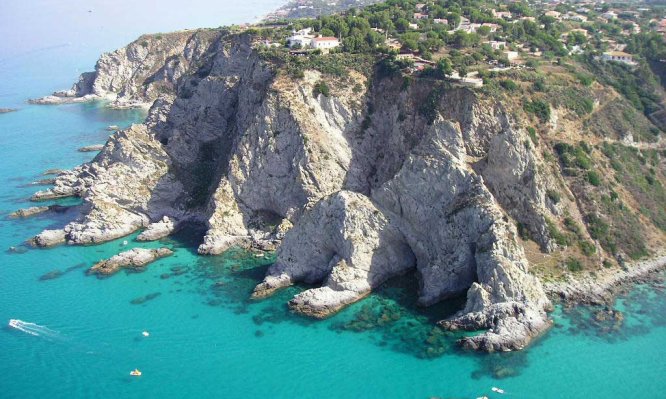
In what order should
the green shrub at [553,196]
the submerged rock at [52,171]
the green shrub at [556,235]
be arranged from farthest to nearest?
the submerged rock at [52,171] < the green shrub at [553,196] < the green shrub at [556,235]

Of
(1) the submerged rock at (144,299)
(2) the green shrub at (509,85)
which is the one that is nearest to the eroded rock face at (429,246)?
(1) the submerged rock at (144,299)

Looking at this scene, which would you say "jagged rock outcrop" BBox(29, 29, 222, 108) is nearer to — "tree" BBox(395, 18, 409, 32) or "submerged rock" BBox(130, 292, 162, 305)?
"tree" BBox(395, 18, 409, 32)

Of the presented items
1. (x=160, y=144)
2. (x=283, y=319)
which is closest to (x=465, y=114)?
(x=283, y=319)

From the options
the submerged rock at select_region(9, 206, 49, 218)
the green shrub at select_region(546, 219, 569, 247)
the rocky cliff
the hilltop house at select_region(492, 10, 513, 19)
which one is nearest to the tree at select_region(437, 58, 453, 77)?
the rocky cliff

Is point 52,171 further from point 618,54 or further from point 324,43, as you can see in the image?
point 618,54

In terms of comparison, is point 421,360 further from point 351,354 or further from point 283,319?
point 283,319

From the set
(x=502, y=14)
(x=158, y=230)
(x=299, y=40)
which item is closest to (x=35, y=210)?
(x=158, y=230)

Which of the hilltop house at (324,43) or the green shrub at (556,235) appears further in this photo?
the hilltop house at (324,43)

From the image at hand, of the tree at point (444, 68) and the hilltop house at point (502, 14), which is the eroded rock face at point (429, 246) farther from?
the hilltop house at point (502, 14)
